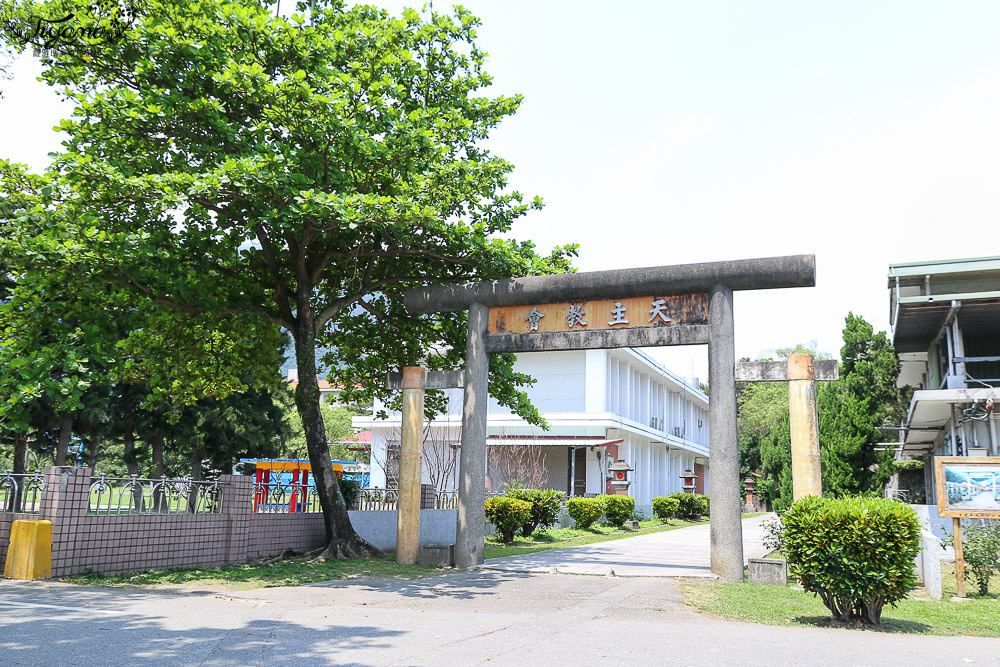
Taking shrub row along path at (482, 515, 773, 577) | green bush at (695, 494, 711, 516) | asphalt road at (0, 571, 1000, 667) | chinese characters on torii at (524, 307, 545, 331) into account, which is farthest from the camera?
green bush at (695, 494, 711, 516)

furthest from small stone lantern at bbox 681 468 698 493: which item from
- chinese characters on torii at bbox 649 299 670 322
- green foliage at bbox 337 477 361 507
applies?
chinese characters on torii at bbox 649 299 670 322

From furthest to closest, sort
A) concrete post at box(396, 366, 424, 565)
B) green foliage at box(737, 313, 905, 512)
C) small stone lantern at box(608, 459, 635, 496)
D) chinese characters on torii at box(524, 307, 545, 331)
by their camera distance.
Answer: small stone lantern at box(608, 459, 635, 496)
green foliage at box(737, 313, 905, 512)
concrete post at box(396, 366, 424, 565)
chinese characters on torii at box(524, 307, 545, 331)

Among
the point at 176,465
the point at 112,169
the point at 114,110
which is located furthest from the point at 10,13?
the point at 176,465

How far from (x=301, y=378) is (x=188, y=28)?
5.75 meters

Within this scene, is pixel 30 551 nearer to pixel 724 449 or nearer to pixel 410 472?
pixel 410 472

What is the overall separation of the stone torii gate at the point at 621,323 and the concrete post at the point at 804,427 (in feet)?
2.67

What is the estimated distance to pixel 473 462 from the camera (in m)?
12.6

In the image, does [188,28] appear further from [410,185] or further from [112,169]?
[410,185]

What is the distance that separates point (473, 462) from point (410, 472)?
1.23 metres

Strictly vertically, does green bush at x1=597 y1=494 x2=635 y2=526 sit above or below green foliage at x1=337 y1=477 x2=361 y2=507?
below

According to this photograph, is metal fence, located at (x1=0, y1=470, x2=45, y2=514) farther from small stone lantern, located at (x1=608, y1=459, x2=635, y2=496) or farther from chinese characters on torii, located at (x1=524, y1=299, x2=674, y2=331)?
small stone lantern, located at (x1=608, y1=459, x2=635, y2=496)

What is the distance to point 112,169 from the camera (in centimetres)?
1025

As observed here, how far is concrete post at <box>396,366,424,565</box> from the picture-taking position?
42.7 feet

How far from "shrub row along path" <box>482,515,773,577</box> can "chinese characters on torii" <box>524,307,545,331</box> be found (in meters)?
3.88
